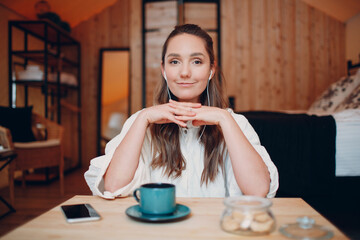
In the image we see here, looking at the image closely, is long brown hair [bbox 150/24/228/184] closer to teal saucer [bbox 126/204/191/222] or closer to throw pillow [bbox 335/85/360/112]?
teal saucer [bbox 126/204/191/222]

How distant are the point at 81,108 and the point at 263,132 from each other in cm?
355

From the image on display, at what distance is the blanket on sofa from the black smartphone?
1.71 m

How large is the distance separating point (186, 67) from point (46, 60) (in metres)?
2.93

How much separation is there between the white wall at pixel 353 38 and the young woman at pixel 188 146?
12.6 feet

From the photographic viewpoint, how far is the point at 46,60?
3.48 metres

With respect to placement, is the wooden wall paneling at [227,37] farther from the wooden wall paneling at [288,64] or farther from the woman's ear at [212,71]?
the woman's ear at [212,71]

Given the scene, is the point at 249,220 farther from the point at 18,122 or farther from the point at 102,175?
the point at 18,122

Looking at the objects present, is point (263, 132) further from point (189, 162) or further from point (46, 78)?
point (46, 78)

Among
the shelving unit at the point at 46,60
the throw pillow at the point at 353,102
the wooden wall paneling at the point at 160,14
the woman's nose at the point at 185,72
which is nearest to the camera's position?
the woman's nose at the point at 185,72

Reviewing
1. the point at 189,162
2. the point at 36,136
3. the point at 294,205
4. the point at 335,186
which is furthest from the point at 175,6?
the point at 294,205

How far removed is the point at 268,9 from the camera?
15.1ft

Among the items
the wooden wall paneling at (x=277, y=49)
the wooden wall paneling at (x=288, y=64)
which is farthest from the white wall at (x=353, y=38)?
the wooden wall paneling at (x=288, y=64)

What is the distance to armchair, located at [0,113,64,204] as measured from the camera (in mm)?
2586

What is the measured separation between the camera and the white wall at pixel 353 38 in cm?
415
